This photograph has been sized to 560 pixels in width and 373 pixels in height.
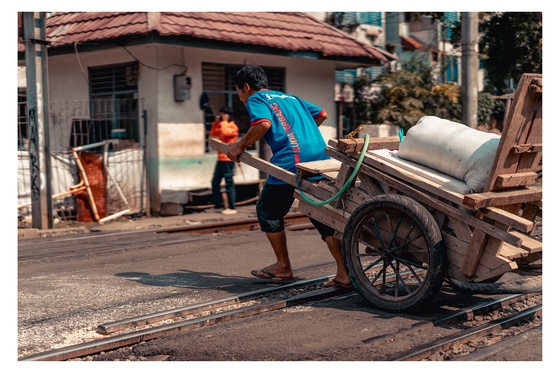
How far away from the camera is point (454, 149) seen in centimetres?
569

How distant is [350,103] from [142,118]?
8172mm

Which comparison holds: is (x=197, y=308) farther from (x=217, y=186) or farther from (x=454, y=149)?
(x=217, y=186)

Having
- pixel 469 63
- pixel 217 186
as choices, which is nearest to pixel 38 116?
pixel 217 186

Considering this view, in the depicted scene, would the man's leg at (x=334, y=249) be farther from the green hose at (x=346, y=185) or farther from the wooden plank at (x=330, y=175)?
the wooden plank at (x=330, y=175)

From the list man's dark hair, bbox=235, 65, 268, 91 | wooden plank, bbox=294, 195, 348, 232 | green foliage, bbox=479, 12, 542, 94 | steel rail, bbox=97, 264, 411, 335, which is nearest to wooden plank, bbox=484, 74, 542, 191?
wooden plank, bbox=294, 195, 348, 232

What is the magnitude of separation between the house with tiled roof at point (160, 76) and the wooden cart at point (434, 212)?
888cm

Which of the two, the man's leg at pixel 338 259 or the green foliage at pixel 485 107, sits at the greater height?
the green foliage at pixel 485 107

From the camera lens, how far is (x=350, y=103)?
22.0 meters

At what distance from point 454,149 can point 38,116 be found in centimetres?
873

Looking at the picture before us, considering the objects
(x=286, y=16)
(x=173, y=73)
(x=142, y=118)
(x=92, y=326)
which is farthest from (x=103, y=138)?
(x=92, y=326)

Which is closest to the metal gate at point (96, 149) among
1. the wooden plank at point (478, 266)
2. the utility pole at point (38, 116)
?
the utility pole at point (38, 116)

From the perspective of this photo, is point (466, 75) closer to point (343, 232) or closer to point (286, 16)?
point (286, 16)

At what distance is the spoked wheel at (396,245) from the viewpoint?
564cm

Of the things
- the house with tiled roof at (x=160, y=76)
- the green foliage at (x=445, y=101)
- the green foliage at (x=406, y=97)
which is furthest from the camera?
the green foliage at (x=445, y=101)
